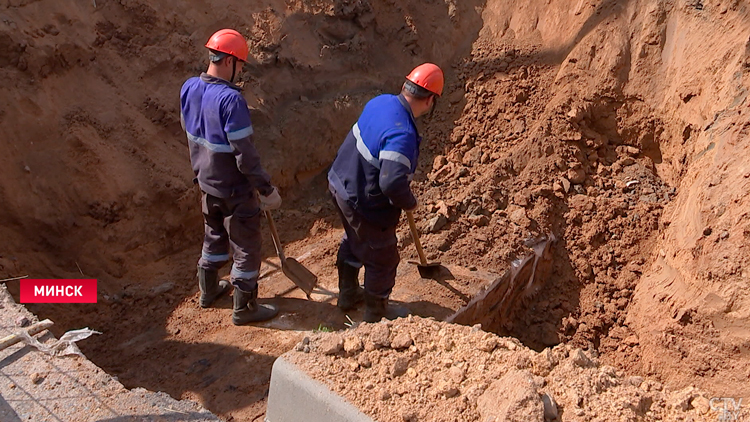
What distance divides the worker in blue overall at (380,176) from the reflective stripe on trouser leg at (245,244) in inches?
23.3

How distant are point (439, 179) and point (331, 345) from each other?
3.11 meters

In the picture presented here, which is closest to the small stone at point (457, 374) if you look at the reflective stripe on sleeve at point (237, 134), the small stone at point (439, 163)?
the reflective stripe on sleeve at point (237, 134)

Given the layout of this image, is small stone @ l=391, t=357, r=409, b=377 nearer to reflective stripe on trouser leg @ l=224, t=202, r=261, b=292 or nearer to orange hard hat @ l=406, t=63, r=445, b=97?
orange hard hat @ l=406, t=63, r=445, b=97

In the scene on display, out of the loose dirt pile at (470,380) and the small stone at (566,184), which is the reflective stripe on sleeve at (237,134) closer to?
the loose dirt pile at (470,380)

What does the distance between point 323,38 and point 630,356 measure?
4.28 metres

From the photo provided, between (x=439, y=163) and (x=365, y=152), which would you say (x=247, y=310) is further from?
(x=439, y=163)

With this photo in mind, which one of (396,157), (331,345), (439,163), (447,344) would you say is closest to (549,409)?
(447,344)

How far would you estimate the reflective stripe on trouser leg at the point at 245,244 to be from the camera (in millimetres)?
3693

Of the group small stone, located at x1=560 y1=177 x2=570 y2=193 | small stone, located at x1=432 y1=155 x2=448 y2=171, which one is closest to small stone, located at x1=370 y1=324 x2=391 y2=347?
small stone, located at x1=560 y1=177 x2=570 y2=193

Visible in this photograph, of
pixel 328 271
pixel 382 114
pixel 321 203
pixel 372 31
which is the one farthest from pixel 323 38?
pixel 382 114

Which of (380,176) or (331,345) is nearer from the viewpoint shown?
(331,345)

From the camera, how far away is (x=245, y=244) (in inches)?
148

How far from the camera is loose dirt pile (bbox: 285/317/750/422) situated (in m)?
2.12

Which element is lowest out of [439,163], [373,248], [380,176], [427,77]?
[373,248]
